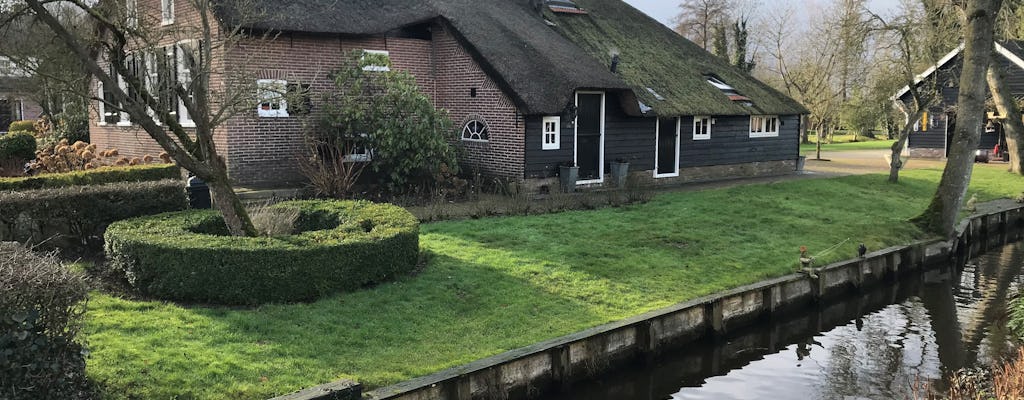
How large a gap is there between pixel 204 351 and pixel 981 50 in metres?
15.9

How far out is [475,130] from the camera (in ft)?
68.3

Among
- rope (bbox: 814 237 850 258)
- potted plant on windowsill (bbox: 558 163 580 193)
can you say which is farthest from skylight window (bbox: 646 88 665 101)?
rope (bbox: 814 237 850 258)

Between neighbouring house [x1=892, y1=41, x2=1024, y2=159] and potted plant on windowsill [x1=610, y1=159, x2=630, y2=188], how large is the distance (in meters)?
16.2

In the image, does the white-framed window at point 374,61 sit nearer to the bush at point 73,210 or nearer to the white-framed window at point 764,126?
the bush at point 73,210

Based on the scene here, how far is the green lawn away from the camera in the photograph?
7363 mm

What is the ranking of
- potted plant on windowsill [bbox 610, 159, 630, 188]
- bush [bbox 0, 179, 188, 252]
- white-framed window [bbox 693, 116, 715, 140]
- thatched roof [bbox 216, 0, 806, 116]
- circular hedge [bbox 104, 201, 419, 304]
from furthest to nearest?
white-framed window [bbox 693, 116, 715, 140] < potted plant on windowsill [bbox 610, 159, 630, 188] < thatched roof [bbox 216, 0, 806, 116] < bush [bbox 0, 179, 188, 252] < circular hedge [bbox 104, 201, 419, 304]

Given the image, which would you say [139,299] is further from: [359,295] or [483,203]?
[483,203]

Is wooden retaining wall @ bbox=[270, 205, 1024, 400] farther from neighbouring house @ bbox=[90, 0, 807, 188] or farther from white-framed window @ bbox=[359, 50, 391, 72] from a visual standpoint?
white-framed window @ bbox=[359, 50, 391, 72]

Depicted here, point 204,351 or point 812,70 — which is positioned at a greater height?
point 812,70

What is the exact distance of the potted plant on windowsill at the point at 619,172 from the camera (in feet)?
70.9

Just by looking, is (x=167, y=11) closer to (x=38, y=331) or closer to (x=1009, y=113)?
(x=38, y=331)

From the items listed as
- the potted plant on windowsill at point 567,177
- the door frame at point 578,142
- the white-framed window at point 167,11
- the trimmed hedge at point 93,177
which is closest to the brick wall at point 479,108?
the potted plant on windowsill at point 567,177

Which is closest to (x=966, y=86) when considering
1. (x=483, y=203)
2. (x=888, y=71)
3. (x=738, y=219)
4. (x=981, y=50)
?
(x=981, y=50)

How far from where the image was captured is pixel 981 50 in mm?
15844
